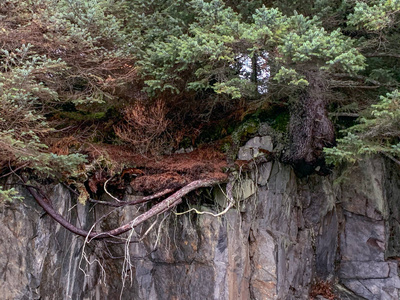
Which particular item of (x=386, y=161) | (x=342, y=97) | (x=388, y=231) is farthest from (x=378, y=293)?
(x=342, y=97)

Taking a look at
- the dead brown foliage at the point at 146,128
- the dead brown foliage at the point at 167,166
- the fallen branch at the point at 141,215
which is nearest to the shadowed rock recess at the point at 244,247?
the fallen branch at the point at 141,215

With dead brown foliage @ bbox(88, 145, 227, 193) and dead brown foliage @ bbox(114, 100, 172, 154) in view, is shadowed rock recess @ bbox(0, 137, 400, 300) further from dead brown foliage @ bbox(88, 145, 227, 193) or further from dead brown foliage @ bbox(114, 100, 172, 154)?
dead brown foliage @ bbox(114, 100, 172, 154)

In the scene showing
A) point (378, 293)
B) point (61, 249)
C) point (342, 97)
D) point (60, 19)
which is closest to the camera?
point (60, 19)

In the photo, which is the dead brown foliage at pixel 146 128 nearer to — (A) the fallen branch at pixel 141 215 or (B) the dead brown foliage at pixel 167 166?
(B) the dead brown foliage at pixel 167 166

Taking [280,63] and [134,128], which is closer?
[280,63]

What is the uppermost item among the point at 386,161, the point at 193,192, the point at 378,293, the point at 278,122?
the point at 278,122

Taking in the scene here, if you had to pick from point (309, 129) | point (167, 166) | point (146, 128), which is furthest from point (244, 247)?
point (146, 128)

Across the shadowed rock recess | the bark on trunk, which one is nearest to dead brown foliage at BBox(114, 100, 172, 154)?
the shadowed rock recess

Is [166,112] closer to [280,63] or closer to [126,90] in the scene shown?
[126,90]

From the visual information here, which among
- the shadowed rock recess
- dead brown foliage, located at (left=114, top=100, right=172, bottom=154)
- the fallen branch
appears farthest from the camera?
dead brown foliage, located at (left=114, top=100, right=172, bottom=154)

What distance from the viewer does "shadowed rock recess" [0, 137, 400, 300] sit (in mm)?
5020

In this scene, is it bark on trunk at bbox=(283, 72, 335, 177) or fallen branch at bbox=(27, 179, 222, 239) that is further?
bark on trunk at bbox=(283, 72, 335, 177)

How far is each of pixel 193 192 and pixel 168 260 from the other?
130 cm

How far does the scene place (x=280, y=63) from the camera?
447 cm
